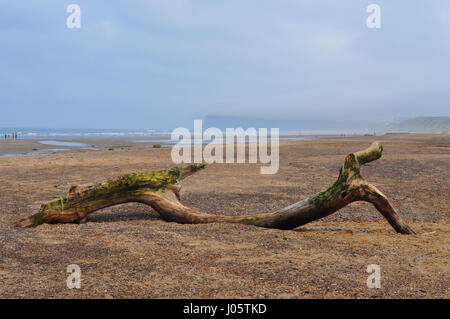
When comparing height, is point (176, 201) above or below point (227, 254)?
above

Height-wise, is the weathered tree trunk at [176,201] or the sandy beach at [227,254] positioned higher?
the weathered tree trunk at [176,201]

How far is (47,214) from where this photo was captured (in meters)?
7.70

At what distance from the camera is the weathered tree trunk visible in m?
7.60

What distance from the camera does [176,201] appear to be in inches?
332

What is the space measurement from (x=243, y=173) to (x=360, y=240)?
9.61 metres

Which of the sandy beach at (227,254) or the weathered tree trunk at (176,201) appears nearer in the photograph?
the sandy beach at (227,254)

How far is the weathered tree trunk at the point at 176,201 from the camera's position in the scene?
760 cm

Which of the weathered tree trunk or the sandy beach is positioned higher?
the weathered tree trunk

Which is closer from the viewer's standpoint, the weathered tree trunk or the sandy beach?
the sandy beach

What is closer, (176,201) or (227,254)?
(227,254)
